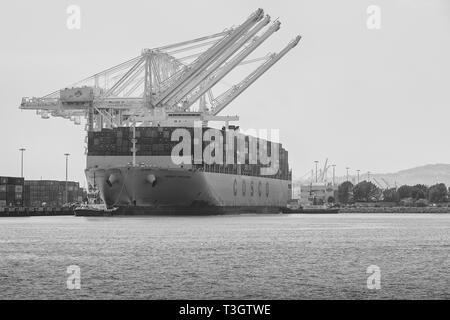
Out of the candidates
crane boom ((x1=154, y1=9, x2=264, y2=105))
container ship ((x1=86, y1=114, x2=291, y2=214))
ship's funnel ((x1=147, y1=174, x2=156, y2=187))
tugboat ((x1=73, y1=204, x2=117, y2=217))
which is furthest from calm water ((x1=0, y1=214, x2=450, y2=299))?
crane boom ((x1=154, y1=9, x2=264, y2=105))

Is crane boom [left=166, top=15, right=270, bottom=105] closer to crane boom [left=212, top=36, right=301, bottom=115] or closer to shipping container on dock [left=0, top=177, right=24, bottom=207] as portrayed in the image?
crane boom [left=212, top=36, right=301, bottom=115]

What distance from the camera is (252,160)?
144125 millimetres

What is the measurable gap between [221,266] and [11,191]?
12950 cm

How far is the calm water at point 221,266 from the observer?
3694cm

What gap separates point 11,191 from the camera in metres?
170

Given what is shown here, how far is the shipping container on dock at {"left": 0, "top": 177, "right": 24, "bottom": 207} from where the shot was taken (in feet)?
547

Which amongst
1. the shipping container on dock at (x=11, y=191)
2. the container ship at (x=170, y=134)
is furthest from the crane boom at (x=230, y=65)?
the shipping container on dock at (x=11, y=191)

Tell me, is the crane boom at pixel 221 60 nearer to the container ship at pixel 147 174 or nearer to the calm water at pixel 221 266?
the container ship at pixel 147 174

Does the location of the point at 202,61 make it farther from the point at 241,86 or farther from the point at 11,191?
the point at 11,191

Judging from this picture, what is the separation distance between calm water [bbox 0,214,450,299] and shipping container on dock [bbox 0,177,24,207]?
324ft

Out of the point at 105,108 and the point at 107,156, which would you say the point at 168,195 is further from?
the point at 105,108

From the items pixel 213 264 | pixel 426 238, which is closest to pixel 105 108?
pixel 426 238

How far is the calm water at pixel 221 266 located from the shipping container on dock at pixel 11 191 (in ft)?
324

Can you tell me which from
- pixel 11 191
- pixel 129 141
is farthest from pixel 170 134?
pixel 11 191
